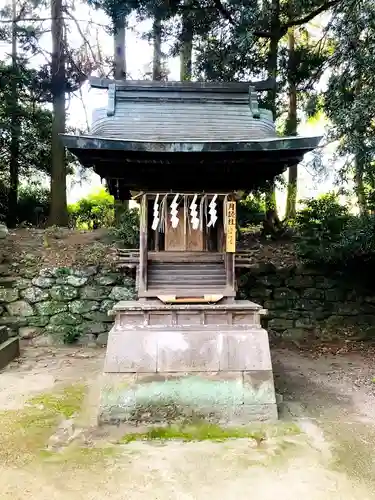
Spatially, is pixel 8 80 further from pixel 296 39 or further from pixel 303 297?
pixel 303 297

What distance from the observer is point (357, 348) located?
30.5 feet

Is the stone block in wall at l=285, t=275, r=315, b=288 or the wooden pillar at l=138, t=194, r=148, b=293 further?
the stone block in wall at l=285, t=275, r=315, b=288

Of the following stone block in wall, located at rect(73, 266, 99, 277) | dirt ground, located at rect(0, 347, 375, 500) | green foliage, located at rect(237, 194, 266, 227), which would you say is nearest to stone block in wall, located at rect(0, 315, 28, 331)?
stone block in wall, located at rect(73, 266, 99, 277)

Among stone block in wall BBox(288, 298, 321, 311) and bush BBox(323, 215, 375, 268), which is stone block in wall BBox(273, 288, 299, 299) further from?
bush BBox(323, 215, 375, 268)

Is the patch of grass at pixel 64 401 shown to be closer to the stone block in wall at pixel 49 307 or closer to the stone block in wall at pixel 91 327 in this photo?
the stone block in wall at pixel 91 327

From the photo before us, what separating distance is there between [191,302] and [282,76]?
8162mm

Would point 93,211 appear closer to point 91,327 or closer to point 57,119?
point 57,119

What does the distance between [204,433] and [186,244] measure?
2.54 metres

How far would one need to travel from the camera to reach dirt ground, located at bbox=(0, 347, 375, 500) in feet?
11.7

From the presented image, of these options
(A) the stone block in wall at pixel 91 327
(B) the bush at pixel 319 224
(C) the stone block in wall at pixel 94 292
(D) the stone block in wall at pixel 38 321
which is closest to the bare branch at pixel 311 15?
(B) the bush at pixel 319 224

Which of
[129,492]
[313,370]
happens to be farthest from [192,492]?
[313,370]

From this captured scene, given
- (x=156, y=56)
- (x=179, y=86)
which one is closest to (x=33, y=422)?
(x=179, y=86)

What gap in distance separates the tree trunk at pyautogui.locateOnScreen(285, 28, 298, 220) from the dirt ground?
23.3 feet

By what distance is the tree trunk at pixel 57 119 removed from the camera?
39.3 feet
